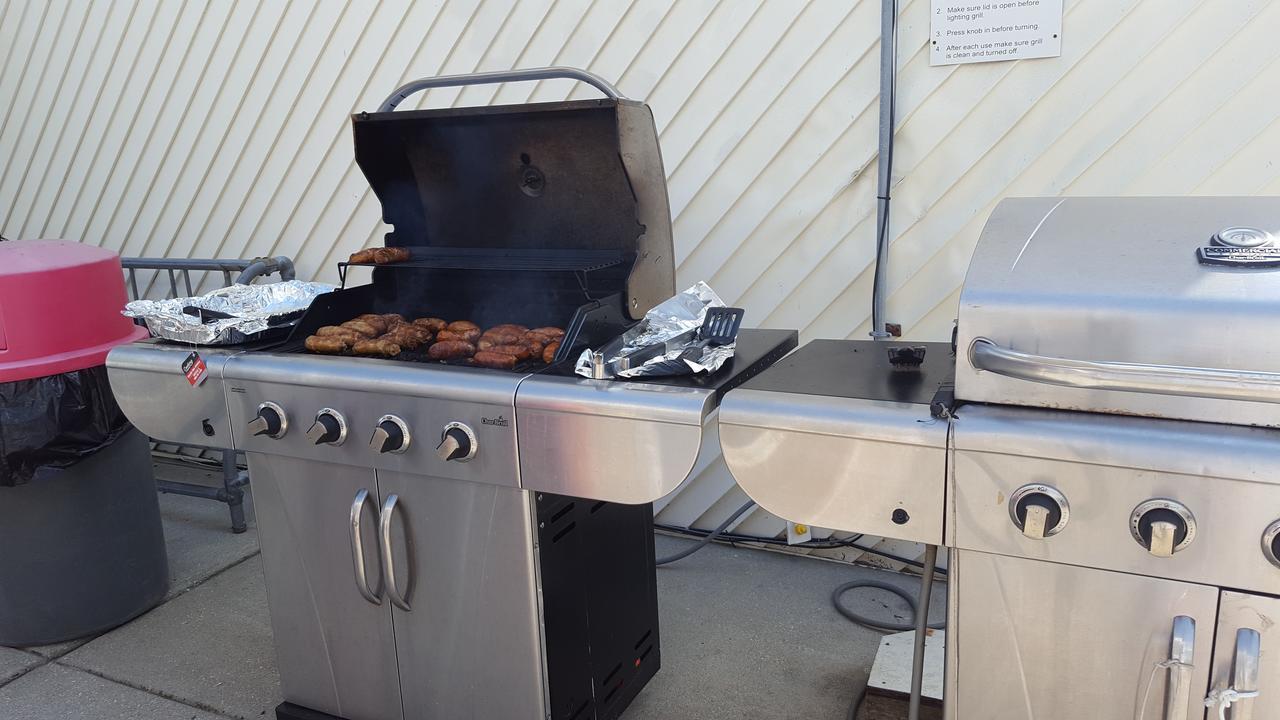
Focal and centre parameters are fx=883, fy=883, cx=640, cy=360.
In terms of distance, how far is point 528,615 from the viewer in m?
1.98

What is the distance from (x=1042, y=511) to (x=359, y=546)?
1498mm

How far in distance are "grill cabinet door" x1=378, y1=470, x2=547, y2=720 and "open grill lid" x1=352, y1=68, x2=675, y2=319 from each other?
59cm

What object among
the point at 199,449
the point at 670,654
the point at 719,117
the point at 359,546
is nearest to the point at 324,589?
the point at 359,546

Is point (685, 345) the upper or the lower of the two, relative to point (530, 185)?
lower

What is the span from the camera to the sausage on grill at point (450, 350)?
2.07 m

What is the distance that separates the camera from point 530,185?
2453 mm

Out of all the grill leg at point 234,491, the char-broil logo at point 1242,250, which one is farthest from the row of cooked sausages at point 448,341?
the grill leg at point 234,491

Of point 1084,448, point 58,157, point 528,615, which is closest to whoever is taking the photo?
point 1084,448

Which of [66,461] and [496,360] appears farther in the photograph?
[66,461]

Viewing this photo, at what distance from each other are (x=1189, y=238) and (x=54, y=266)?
2941 millimetres

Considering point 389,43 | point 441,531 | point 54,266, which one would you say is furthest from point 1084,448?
point 389,43

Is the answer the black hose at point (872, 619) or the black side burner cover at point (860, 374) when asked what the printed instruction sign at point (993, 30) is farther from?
the black hose at point (872, 619)

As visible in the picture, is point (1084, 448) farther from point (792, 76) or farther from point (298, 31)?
point (298, 31)

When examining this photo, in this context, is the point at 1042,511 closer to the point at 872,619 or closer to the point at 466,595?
the point at 466,595
